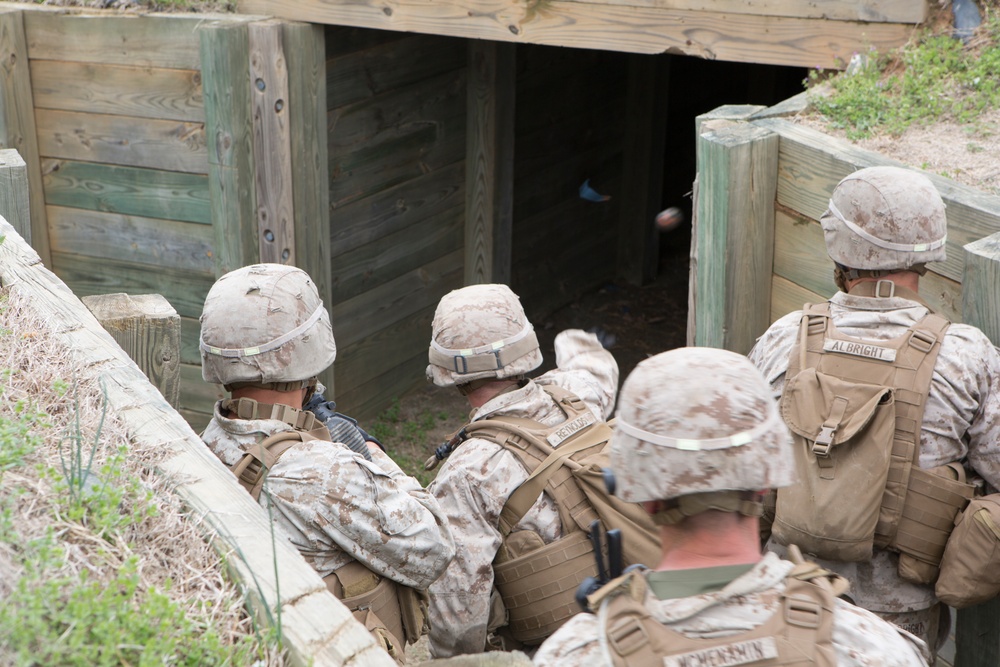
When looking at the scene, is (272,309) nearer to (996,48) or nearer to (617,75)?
(996,48)

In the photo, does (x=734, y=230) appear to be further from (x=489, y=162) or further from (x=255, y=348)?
(x=489, y=162)

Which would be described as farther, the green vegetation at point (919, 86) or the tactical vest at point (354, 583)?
the green vegetation at point (919, 86)

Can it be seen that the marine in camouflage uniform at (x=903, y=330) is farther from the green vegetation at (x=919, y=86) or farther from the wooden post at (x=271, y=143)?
the wooden post at (x=271, y=143)

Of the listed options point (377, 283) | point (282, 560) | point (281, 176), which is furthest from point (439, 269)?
point (282, 560)

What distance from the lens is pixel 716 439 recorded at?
176cm

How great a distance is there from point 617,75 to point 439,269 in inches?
114

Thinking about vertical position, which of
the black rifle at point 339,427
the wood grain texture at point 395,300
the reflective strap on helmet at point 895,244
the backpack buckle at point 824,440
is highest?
the reflective strap on helmet at point 895,244

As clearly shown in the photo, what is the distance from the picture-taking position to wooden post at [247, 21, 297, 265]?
5.57 m

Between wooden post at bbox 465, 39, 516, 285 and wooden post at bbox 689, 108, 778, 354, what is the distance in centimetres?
337

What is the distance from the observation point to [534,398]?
9.97 ft

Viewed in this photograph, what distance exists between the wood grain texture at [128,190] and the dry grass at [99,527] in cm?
350

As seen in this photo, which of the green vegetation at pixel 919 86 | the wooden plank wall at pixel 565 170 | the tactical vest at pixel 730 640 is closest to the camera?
the tactical vest at pixel 730 640

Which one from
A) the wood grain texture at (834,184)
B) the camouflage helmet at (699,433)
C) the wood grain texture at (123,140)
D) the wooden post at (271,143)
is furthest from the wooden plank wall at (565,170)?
the camouflage helmet at (699,433)

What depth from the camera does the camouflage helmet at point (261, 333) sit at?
2.74m
